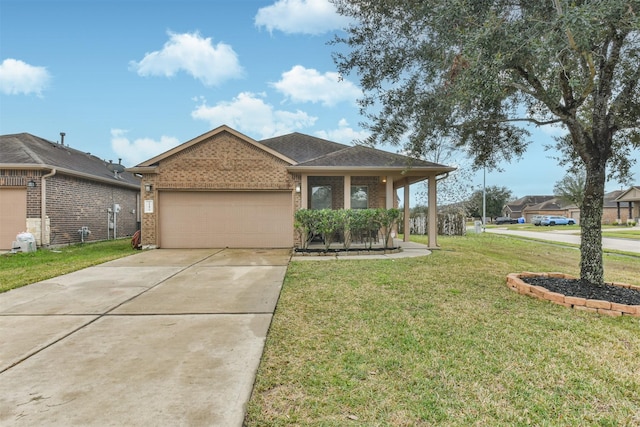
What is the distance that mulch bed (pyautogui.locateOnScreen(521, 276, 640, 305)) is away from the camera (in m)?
4.79

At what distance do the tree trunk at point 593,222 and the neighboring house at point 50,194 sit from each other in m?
15.0

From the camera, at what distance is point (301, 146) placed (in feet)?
49.8

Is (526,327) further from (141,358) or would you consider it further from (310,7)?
(310,7)

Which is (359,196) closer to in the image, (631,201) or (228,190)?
(228,190)

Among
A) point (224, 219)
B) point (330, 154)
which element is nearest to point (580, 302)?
point (330, 154)

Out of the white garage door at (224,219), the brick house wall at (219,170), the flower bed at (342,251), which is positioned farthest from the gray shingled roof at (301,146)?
the flower bed at (342,251)

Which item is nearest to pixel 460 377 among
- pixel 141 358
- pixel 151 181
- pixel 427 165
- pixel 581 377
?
pixel 581 377

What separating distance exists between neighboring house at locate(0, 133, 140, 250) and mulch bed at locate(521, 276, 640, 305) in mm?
14646

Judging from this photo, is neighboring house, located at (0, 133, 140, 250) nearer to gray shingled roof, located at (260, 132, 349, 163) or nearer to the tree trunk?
gray shingled roof, located at (260, 132, 349, 163)

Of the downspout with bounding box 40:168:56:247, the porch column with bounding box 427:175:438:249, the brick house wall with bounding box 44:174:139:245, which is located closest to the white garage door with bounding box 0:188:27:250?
the brick house wall with bounding box 44:174:139:245

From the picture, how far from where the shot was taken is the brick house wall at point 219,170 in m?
11.9

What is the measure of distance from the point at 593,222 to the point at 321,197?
9.32 meters

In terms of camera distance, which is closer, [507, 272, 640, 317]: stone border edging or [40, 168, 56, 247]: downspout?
[507, 272, 640, 317]: stone border edging

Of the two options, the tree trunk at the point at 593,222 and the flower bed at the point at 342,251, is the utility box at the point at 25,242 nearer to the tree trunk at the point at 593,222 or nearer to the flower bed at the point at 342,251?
the flower bed at the point at 342,251
